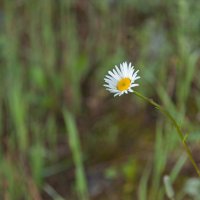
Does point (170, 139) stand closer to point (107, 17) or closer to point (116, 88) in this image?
point (116, 88)

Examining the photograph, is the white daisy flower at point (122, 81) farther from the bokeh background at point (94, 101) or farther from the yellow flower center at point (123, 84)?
the bokeh background at point (94, 101)

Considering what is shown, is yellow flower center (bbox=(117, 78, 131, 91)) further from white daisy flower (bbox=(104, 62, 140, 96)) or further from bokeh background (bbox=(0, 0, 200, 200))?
bokeh background (bbox=(0, 0, 200, 200))

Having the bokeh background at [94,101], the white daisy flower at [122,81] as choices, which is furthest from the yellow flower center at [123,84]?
the bokeh background at [94,101]

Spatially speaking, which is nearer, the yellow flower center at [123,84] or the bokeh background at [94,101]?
the yellow flower center at [123,84]

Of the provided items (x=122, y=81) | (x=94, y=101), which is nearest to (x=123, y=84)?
(x=122, y=81)

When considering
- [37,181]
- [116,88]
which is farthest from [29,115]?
[116,88]

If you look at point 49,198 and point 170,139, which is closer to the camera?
point 170,139

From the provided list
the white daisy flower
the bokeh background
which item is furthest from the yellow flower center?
the bokeh background
